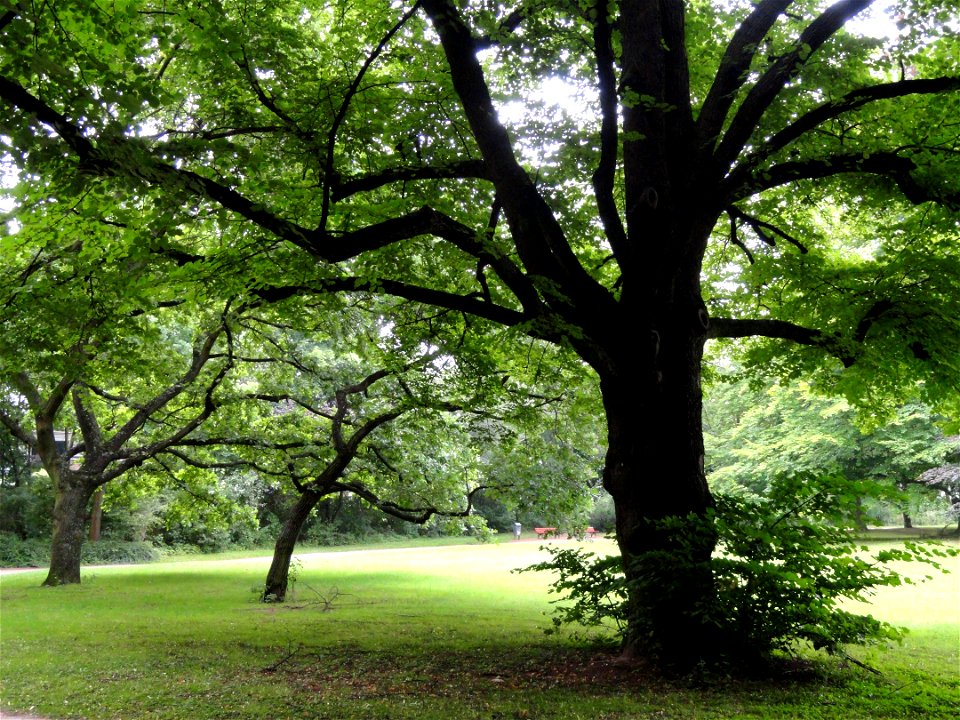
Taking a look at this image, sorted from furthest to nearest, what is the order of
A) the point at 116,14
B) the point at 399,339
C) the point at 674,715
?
1. the point at 399,339
2. the point at 116,14
3. the point at 674,715

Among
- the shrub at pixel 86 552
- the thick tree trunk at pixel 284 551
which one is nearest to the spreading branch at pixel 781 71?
the thick tree trunk at pixel 284 551

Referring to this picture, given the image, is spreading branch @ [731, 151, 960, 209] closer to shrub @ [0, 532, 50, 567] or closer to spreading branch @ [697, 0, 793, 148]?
spreading branch @ [697, 0, 793, 148]

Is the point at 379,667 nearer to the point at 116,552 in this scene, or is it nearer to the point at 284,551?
the point at 284,551

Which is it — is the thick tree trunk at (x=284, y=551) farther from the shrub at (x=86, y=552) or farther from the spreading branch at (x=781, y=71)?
the shrub at (x=86, y=552)

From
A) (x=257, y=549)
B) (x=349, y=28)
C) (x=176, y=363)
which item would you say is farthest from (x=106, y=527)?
(x=349, y=28)

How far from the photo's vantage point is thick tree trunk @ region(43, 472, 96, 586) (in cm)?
1745

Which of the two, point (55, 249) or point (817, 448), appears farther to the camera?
point (817, 448)

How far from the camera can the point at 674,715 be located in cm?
520

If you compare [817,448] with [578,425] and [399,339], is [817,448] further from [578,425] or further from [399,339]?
[399,339]

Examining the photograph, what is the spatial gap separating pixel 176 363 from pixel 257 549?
79.9ft

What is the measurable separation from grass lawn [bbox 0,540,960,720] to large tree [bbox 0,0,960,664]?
99cm

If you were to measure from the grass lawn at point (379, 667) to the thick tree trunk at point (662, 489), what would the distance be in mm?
494

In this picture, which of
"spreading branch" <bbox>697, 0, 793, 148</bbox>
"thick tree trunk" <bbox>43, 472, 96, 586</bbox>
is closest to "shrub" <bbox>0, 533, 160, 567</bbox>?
"thick tree trunk" <bbox>43, 472, 96, 586</bbox>

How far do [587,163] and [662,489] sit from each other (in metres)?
4.50
